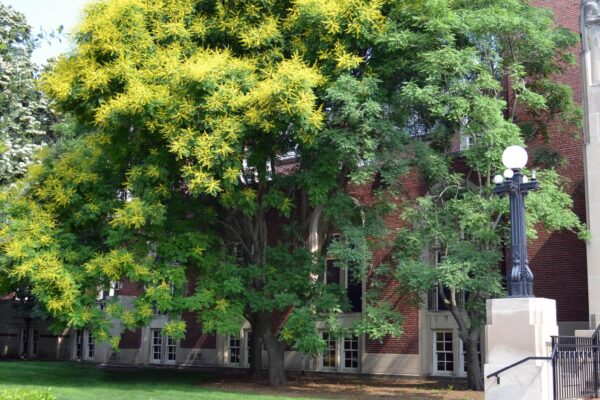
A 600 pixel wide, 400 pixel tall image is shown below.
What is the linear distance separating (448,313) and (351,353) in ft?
16.9

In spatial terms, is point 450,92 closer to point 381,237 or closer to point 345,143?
point 345,143

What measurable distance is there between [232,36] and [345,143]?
512 centimetres

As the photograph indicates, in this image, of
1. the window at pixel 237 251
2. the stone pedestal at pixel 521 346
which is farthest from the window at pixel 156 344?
the stone pedestal at pixel 521 346

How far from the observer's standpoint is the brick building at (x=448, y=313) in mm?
20203

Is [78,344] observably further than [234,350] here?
Yes

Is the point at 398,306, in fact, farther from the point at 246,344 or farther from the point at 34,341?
the point at 34,341

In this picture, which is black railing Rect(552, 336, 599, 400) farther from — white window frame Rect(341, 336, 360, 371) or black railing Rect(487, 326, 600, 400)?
white window frame Rect(341, 336, 360, 371)

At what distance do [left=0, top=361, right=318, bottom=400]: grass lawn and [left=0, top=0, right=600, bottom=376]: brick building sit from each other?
2.44m

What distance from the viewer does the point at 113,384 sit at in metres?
23.4

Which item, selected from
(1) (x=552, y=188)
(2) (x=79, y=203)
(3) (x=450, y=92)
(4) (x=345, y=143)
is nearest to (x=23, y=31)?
(2) (x=79, y=203)

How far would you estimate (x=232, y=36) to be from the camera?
21.3m

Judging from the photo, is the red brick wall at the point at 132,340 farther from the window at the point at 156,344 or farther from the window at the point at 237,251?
the window at the point at 237,251

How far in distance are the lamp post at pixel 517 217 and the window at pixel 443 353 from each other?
1400 centimetres

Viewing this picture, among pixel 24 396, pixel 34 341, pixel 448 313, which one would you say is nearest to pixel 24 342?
pixel 34 341
